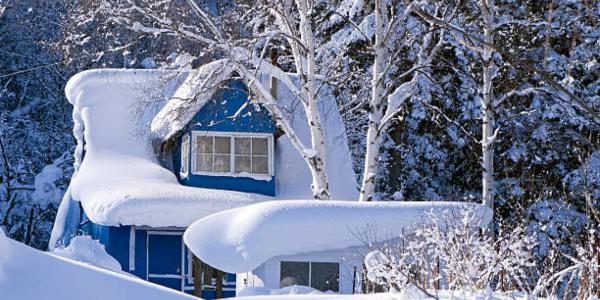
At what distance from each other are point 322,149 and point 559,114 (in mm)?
7857

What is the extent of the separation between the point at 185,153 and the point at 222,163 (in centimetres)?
92

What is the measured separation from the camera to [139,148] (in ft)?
61.7

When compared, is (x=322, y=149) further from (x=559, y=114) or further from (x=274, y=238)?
(x=559, y=114)

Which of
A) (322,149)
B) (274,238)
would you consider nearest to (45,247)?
(322,149)

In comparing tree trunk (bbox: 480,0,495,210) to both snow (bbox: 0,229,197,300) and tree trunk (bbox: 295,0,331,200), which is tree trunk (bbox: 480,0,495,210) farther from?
snow (bbox: 0,229,197,300)

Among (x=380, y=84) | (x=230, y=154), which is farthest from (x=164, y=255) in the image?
(x=380, y=84)

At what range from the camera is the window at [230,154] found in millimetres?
18000

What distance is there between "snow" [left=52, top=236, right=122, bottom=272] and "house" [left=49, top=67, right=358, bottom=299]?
40cm

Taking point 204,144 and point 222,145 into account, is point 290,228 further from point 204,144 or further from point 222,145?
point 204,144

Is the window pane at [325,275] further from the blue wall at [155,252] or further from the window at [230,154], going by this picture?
the window at [230,154]

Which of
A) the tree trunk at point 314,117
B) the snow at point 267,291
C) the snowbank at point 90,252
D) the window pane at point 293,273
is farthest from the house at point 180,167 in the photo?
the snow at point 267,291

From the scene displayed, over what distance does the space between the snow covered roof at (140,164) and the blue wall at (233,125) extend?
36 centimetres

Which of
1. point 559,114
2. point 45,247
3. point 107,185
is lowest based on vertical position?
point 45,247

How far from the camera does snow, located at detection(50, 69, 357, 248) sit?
16391mm
